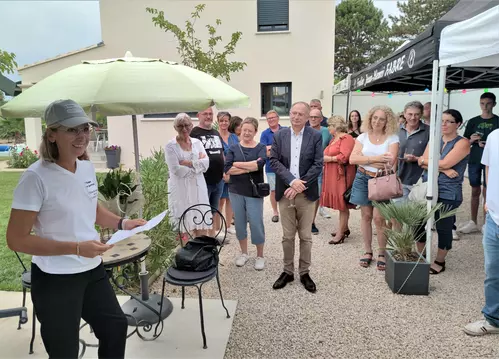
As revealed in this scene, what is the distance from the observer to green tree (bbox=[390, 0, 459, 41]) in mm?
32312

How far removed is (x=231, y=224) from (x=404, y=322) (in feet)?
11.4

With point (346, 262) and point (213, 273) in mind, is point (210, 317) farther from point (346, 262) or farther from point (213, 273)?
point (346, 262)

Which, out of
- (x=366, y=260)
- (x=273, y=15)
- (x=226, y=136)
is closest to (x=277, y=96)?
(x=273, y=15)

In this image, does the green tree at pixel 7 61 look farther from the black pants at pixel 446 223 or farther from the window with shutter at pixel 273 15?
the window with shutter at pixel 273 15

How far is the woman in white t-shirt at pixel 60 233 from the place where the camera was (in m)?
1.67

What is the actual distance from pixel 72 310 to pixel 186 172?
2.52 meters

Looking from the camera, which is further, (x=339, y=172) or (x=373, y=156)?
(x=339, y=172)

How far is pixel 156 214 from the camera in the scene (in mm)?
4762

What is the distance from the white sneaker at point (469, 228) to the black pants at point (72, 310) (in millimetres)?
5536

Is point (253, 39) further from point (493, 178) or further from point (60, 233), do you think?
point (60, 233)

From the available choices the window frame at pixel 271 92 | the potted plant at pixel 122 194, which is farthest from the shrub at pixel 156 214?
the window frame at pixel 271 92

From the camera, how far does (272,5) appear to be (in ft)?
38.2

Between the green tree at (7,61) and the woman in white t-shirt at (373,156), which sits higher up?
the green tree at (7,61)

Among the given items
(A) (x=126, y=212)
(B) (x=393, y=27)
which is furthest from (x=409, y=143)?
(B) (x=393, y=27)
